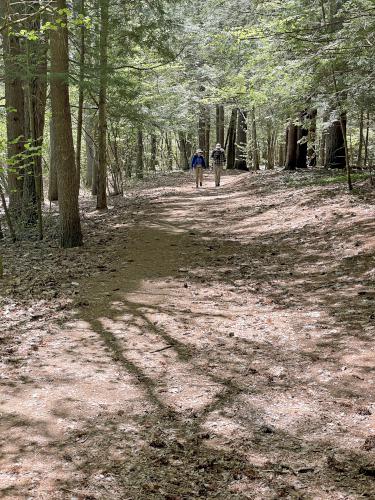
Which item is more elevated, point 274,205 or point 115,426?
point 274,205

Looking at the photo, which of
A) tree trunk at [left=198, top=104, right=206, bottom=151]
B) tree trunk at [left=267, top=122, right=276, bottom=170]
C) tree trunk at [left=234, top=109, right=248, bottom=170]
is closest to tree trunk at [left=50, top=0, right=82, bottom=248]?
tree trunk at [left=234, top=109, right=248, bottom=170]

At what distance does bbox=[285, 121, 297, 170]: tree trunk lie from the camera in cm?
1877

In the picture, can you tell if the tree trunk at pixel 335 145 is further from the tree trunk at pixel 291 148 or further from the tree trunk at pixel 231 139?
the tree trunk at pixel 231 139

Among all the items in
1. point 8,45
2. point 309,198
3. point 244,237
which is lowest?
point 244,237

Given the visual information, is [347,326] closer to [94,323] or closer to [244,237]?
[94,323]

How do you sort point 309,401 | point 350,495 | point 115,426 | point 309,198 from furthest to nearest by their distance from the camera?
point 309,198
point 309,401
point 115,426
point 350,495

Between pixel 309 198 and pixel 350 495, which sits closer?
pixel 350 495

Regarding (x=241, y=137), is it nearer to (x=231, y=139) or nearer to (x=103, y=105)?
(x=231, y=139)

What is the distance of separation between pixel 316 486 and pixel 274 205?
1109 cm

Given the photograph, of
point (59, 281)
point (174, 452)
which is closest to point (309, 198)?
point (59, 281)

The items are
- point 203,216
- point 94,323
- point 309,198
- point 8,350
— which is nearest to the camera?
point 8,350

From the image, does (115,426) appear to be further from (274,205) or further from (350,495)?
(274,205)

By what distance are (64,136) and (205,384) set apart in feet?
23.7

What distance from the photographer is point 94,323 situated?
622 centimetres
